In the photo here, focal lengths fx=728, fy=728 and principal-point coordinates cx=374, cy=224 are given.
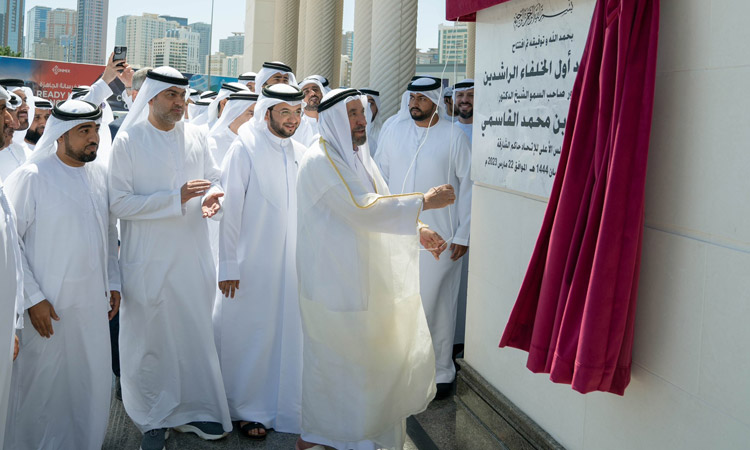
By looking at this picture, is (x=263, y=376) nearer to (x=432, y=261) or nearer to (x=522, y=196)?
(x=432, y=261)

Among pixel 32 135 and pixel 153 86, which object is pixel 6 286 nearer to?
pixel 153 86

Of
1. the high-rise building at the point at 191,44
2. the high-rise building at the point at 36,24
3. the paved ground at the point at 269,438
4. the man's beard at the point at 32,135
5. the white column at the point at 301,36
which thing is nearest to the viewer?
the paved ground at the point at 269,438

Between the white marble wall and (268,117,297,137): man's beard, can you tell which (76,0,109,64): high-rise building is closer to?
(268,117,297,137): man's beard

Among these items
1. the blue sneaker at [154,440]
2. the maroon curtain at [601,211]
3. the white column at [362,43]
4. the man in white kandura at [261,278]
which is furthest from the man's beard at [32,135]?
the maroon curtain at [601,211]

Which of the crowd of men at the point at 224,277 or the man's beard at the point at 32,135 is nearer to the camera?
the crowd of men at the point at 224,277

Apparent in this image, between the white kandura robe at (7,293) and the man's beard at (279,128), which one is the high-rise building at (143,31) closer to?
the man's beard at (279,128)

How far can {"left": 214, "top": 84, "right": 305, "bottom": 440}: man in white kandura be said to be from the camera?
3.95 m

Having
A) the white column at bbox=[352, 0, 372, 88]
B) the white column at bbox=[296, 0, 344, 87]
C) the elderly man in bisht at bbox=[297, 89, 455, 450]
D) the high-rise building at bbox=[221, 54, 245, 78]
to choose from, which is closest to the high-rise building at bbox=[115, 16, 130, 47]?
the high-rise building at bbox=[221, 54, 245, 78]

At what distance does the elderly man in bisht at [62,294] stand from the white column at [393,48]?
3.66 meters

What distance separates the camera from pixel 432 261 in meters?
4.48

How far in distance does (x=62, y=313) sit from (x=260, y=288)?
104 centimetres

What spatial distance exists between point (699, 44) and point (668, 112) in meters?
0.21

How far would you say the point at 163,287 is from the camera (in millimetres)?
3713

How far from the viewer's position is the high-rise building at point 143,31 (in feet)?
264
